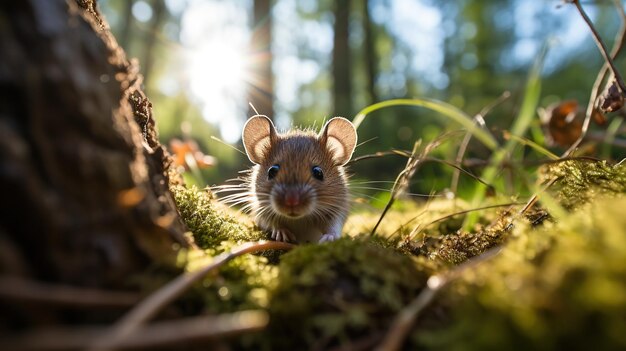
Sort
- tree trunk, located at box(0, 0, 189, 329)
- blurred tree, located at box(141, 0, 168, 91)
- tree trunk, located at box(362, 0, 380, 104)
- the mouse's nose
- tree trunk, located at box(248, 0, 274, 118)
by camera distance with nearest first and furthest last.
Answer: tree trunk, located at box(0, 0, 189, 329)
the mouse's nose
tree trunk, located at box(248, 0, 274, 118)
tree trunk, located at box(362, 0, 380, 104)
blurred tree, located at box(141, 0, 168, 91)

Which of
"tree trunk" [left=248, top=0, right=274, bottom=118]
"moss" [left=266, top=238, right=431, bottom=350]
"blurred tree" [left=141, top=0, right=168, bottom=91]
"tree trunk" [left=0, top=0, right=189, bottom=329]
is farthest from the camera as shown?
"blurred tree" [left=141, top=0, right=168, bottom=91]

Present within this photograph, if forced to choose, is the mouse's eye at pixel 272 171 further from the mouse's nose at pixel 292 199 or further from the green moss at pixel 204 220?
the green moss at pixel 204 220

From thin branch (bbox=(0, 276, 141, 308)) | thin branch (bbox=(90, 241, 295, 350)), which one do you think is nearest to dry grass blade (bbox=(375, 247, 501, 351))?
thin branch (bbox=(90, 241, 295, 350))

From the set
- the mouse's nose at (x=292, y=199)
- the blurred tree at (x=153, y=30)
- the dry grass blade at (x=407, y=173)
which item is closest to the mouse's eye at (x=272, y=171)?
the mouse's nose at (x=292, y=199)

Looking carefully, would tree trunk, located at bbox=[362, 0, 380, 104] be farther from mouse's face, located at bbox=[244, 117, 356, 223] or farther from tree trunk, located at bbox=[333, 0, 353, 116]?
mouse's face, located at bbox=[244, 117, 356, 223]

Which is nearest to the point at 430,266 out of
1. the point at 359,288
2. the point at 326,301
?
the point at 359,288

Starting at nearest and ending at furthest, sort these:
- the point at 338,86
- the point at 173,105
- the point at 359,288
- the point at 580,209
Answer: the point at 359,288
the point at 580,209
the point at 338,86
the point at 173,105

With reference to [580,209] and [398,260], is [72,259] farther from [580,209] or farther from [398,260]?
[580,209]
